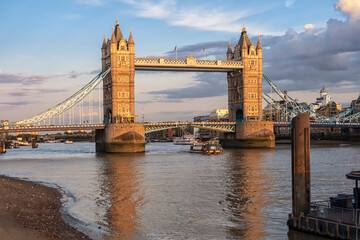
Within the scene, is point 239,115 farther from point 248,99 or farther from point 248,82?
point 248,82

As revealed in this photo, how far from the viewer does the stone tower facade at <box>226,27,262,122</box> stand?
87812 mm

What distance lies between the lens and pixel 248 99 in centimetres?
8806

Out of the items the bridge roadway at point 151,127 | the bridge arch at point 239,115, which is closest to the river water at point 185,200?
the bridge roadway at point 151,127

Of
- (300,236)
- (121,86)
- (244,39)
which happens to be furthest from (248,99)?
(300,236)

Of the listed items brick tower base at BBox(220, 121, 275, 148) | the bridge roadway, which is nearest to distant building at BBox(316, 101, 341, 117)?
the bridge roadway

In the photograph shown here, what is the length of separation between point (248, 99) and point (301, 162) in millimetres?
70793

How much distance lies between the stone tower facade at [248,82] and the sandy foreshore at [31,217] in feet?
208

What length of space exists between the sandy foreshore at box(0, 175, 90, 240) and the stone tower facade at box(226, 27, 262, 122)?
6325 cm

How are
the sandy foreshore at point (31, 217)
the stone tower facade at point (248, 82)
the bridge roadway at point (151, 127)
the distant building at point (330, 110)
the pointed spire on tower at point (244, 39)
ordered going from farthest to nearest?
the distant building at point (330, 110) → the pointed spire on tower at point (244, 39) → the stone tower facade at point (248, 82) → the bridge roadway at point (151, 127) → the sandy foreshore at point (31, 217)

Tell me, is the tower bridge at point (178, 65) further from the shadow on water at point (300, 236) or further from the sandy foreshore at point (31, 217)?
the shadow on water at point (300, 236)

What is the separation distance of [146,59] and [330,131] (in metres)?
79.7

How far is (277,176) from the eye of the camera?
37.1 metres

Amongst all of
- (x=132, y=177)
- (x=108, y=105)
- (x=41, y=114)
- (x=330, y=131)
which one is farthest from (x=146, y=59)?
(x=330, y=131)

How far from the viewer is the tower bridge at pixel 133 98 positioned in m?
72.8
